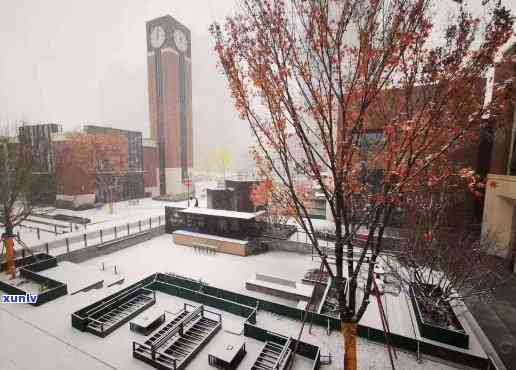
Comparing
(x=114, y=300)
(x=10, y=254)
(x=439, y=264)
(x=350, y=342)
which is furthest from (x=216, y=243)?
(x=350, y=342)

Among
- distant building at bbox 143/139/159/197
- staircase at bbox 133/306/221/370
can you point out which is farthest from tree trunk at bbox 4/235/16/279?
distant building at bbox 143/139/159/197

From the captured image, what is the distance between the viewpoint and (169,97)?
145 ft

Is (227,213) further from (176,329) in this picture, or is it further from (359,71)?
(359,71)

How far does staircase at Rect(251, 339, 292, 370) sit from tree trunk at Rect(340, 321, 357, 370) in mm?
2551

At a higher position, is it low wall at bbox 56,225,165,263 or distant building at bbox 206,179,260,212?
distant building at bbox 206,179,260,212

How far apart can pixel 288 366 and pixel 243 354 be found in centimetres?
159

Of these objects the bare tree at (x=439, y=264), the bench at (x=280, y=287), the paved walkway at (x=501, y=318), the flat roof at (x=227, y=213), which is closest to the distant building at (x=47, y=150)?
the flat roof at (x=227, y=213)

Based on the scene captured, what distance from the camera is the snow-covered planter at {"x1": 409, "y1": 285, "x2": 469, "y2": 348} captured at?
26.4ft

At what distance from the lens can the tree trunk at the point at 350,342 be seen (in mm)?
5086

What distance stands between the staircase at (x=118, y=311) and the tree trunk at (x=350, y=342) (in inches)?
339

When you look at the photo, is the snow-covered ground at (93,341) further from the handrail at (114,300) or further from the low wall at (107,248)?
the low wall at (107,248)

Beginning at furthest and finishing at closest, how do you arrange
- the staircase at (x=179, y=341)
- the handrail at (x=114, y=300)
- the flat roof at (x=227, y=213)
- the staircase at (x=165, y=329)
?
the flat roof at (x=227, y=213), the handrail at (x=114, y=300), the staircase at (x=165, y=329), the staircase at (x=179, y=341)

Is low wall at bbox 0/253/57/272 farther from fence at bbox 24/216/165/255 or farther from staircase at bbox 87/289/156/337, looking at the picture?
staircase at bbox 87/289/156/337

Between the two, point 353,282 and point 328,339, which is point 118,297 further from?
point 353,282
